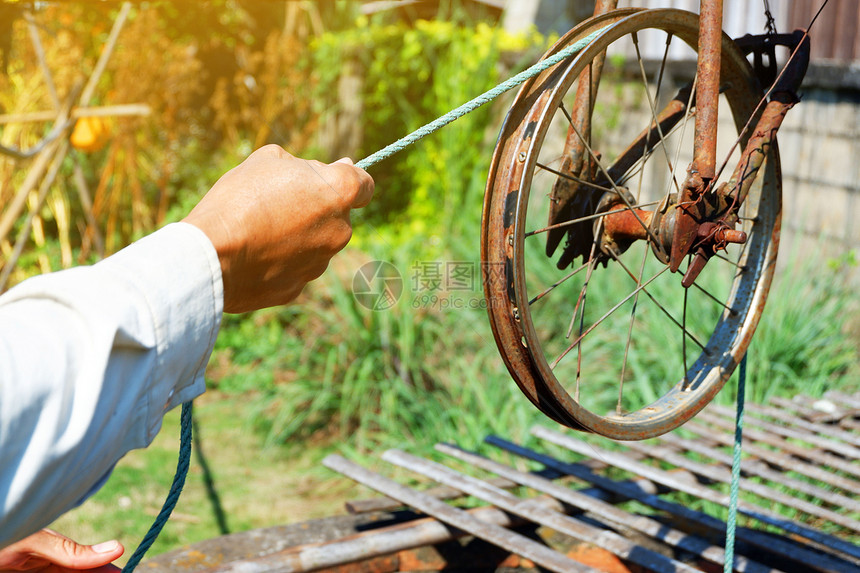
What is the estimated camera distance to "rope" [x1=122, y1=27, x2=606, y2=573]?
1.18 meters

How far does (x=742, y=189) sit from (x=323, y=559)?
52.7 inches

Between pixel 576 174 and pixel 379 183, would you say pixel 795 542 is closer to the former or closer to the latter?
pixel 576 174

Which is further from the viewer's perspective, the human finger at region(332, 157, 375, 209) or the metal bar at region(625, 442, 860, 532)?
the metal bar at region(625, 442, 860, 532)

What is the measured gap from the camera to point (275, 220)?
1020 mm

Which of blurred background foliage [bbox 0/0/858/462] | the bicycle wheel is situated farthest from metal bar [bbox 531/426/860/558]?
Result: blurred background foliage [bbox 0/0/858/462]

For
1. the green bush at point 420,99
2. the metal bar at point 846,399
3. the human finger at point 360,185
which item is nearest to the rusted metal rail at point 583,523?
the metal bar at point 846,399

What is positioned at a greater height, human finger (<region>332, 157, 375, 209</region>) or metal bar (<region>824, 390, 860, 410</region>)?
human finger (<region>332, 157, 375, 209</region>)

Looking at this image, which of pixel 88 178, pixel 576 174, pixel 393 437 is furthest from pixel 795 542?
pixel 88 178

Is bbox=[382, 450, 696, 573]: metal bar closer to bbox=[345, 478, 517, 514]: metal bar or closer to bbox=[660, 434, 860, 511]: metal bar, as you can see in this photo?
bbox=[345, 478, 517, 514]: metal bar

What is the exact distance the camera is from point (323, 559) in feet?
6.44

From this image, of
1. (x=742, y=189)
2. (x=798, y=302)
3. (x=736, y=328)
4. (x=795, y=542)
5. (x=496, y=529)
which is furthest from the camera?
(x=798, y=302)

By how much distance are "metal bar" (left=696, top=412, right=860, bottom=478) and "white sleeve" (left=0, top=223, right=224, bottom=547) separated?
2.32 m

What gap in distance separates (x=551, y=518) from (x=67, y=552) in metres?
1.38

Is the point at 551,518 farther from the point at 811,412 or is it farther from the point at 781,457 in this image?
the point at 811,412
